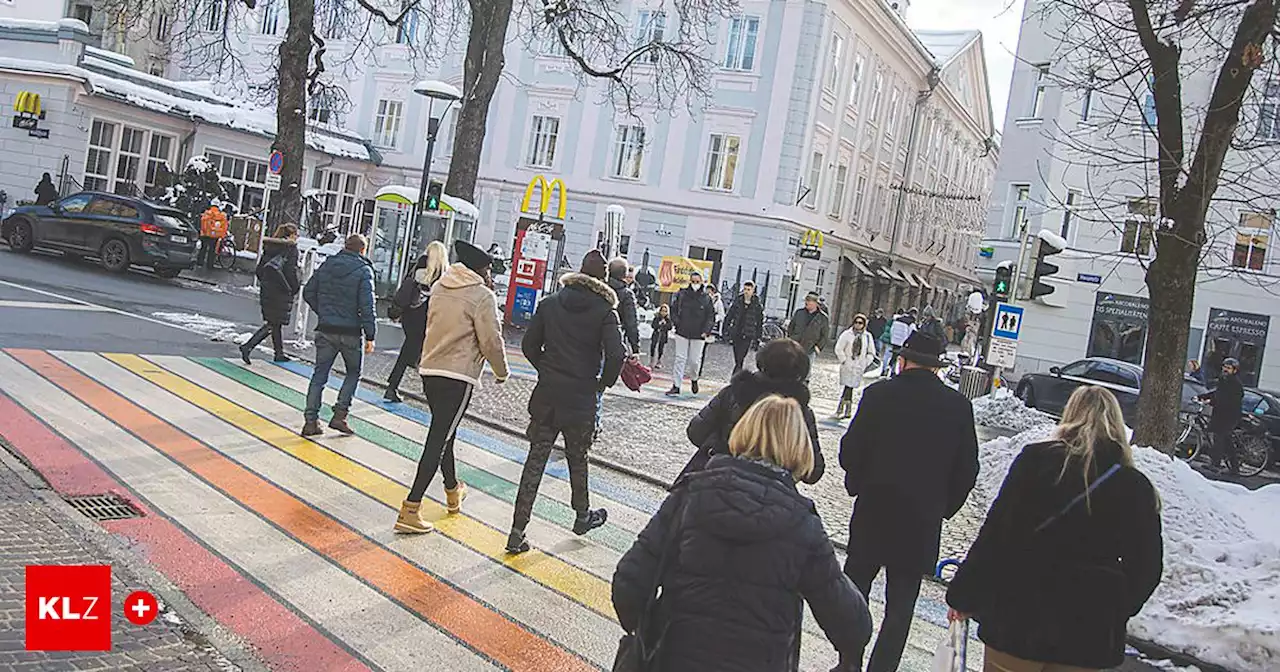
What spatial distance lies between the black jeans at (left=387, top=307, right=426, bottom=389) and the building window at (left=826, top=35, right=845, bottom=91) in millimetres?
31450

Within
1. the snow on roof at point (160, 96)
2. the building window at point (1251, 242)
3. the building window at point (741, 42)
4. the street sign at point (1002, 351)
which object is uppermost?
the building window at point (741, 42)

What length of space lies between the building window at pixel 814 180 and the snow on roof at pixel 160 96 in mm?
17456

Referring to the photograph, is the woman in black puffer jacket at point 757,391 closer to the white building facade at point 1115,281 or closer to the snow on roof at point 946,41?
the white building facade at point 1115,281

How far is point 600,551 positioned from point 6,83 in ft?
95.4

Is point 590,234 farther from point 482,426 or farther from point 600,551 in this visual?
point 600,551

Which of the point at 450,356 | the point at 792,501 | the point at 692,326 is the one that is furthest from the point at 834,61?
the point at 792,501

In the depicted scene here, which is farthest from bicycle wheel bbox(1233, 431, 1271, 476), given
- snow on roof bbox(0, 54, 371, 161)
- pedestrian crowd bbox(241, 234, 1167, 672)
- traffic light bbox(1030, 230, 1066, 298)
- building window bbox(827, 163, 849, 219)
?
snow on roof bbox(0, 54, 371, 161)

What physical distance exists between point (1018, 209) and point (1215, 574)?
28694 mm

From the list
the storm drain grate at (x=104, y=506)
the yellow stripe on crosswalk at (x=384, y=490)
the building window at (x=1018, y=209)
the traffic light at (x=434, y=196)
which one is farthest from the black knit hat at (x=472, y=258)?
the building window at (x=1018, y=209)

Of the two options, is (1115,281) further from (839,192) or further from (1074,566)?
(1074,566)

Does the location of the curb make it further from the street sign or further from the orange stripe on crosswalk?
the street sign

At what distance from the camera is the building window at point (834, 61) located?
40969mm

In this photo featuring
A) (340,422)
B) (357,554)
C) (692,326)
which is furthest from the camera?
(692,326)

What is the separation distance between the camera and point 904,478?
5344 millimetres
